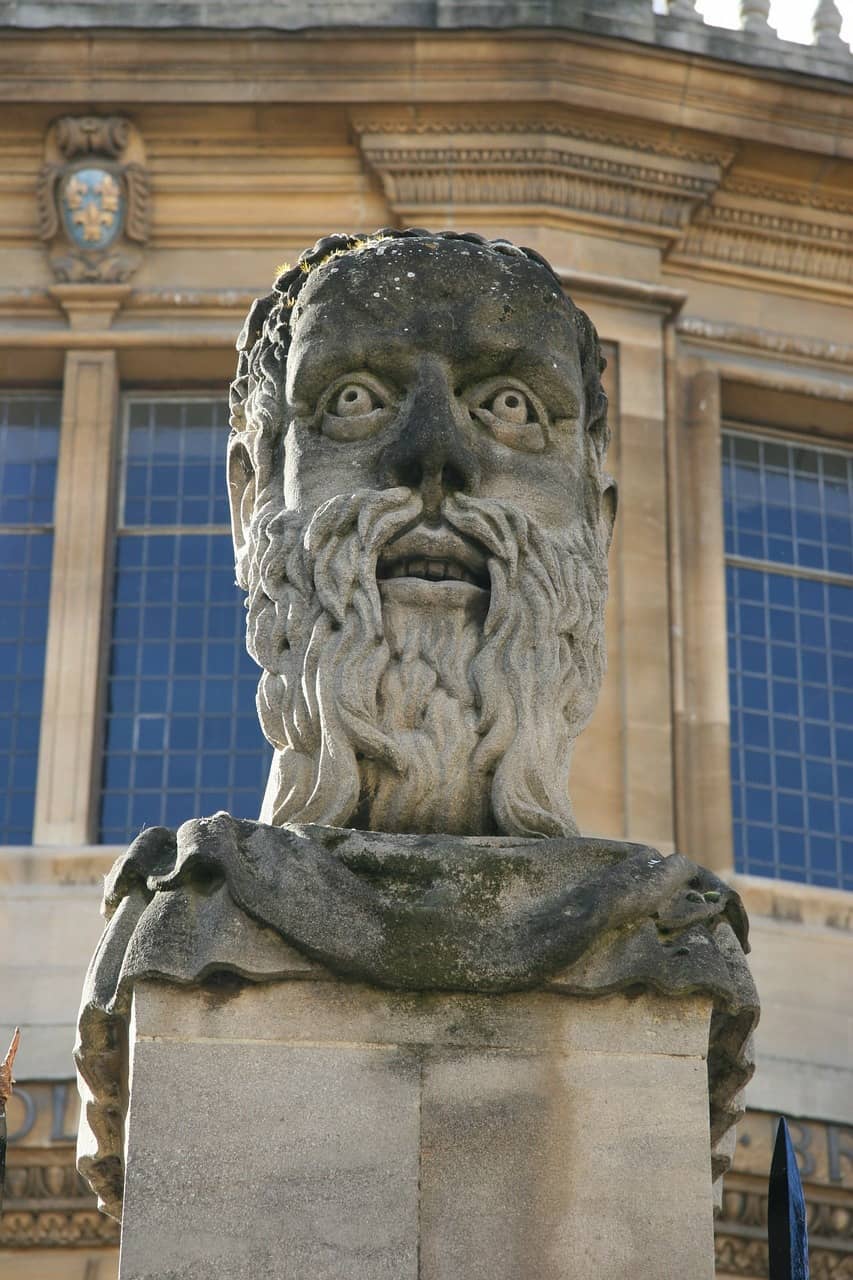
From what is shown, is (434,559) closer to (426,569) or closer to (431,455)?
(426,569)

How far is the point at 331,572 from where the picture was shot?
23.8 ft

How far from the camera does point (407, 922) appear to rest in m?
6.40

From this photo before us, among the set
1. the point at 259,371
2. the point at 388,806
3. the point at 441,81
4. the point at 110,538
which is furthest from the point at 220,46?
the point at 388,806

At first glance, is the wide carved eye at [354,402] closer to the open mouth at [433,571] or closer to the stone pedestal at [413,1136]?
the open mouth at [433,571]

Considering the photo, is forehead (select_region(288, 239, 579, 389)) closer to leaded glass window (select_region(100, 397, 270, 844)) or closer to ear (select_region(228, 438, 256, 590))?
ear (select_region(228, 438, 256, 590))

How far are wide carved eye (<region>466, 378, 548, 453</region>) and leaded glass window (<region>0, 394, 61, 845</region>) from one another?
12.8 m

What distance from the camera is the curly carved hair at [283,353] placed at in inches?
306

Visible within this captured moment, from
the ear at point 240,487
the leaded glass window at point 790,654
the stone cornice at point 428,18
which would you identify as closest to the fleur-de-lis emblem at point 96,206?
the stone cornice at point 428,18

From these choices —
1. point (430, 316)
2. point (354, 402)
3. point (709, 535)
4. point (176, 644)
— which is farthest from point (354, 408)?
point (709, 535)

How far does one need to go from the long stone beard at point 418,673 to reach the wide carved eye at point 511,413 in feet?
0.80

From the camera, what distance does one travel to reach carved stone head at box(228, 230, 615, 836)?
698cm

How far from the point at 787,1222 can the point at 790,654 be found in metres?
15.1

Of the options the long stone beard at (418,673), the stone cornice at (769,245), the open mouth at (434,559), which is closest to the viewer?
the long stone beard at (418,673)

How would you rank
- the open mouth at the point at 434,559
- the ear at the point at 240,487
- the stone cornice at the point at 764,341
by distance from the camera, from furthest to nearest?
the stone cornice at the point at 764,341 → the ear at the point at 240,487 → the open mouth at the point at 434,559
